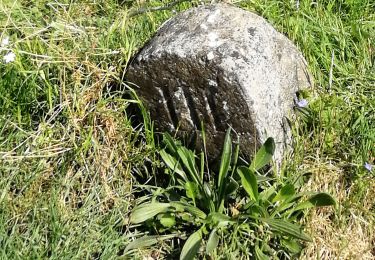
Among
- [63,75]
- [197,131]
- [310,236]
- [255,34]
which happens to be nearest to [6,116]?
[63,75]

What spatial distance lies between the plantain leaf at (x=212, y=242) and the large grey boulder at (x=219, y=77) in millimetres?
399

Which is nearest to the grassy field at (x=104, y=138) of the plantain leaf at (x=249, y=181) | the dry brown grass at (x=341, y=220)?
the dry brown grass at (x=341, y=220)

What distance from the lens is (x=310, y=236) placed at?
120 inches

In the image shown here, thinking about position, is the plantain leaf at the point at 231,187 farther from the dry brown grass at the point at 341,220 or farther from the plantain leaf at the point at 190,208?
the dry brown grass at the point at 341,220

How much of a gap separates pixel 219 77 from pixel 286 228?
0.69 metres

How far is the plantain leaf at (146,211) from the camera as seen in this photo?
3.08 metres

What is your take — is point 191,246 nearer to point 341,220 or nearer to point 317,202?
point 317,202

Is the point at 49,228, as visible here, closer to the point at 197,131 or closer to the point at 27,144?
the point at 27,144

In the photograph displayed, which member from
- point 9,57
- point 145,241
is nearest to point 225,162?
point 145,241

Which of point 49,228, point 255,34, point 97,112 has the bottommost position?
point 49,228

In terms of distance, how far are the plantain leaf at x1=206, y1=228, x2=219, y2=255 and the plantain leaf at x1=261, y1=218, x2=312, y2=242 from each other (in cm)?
21

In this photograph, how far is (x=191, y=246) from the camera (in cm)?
298

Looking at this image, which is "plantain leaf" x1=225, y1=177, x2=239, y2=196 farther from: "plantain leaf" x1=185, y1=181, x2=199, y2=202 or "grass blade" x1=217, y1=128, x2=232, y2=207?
"plantain leaf" x1=185, y1=181, x2=199, y2=202

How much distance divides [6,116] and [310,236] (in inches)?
58.2
